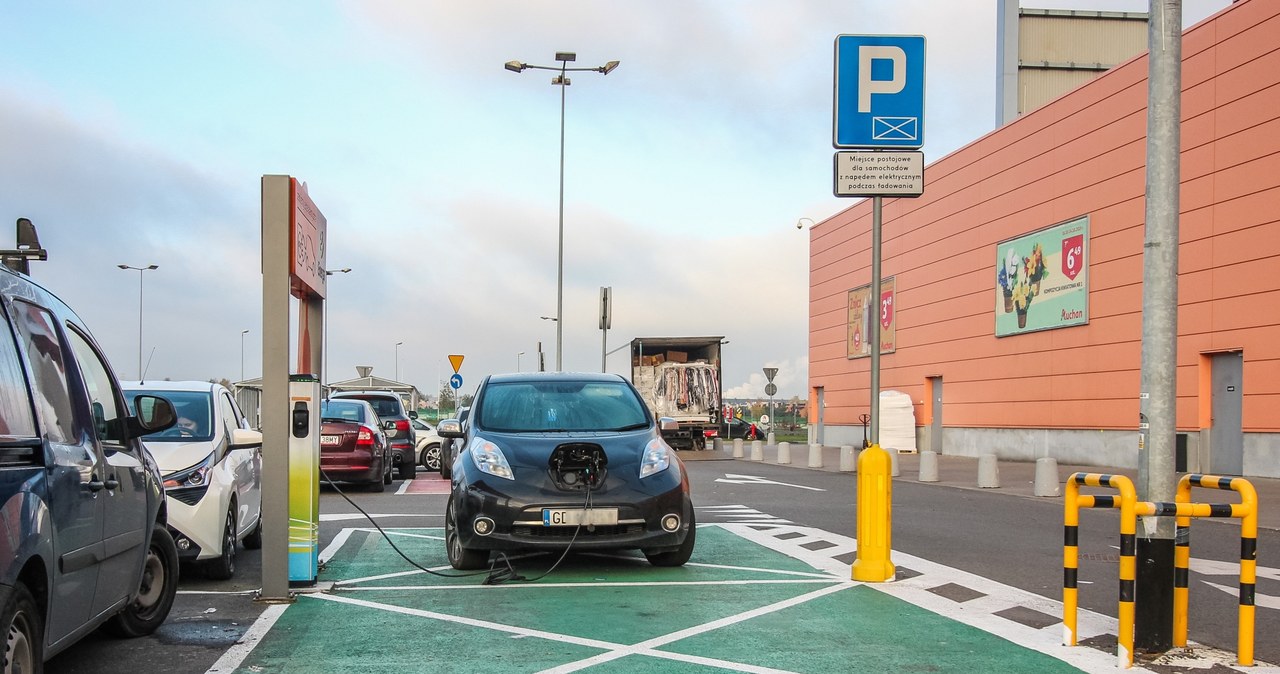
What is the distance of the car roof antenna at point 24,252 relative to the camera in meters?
7.07

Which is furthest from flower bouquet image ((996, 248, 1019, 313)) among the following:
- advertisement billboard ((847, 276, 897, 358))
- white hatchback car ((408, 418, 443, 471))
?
white hatchback car ((408, 418, 443, 471))

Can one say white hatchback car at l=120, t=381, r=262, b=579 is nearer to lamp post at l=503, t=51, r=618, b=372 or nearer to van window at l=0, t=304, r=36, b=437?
van window at l=0, t=304, r=36, b=437

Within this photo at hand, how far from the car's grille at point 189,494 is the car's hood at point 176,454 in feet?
0.54

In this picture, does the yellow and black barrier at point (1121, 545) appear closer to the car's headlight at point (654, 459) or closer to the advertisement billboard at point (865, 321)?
the car's headlight at point (654, 459)

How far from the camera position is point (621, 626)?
22.6ft

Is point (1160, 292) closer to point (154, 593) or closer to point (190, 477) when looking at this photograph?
point (154, 593)

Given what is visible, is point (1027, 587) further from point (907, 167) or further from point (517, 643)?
point (517, 643)

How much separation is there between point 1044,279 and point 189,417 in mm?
26679

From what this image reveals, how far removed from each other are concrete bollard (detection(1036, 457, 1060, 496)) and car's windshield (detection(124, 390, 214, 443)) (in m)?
14.2

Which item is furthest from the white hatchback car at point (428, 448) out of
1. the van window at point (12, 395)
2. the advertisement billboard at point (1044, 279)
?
A: the van window at point (12, 395)

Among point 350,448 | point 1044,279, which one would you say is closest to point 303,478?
point 350,448

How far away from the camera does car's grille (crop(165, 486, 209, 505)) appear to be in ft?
27.7

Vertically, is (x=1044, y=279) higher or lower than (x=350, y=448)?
higher

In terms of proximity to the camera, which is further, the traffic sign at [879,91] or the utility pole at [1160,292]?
the traffic sign at [879,91]
